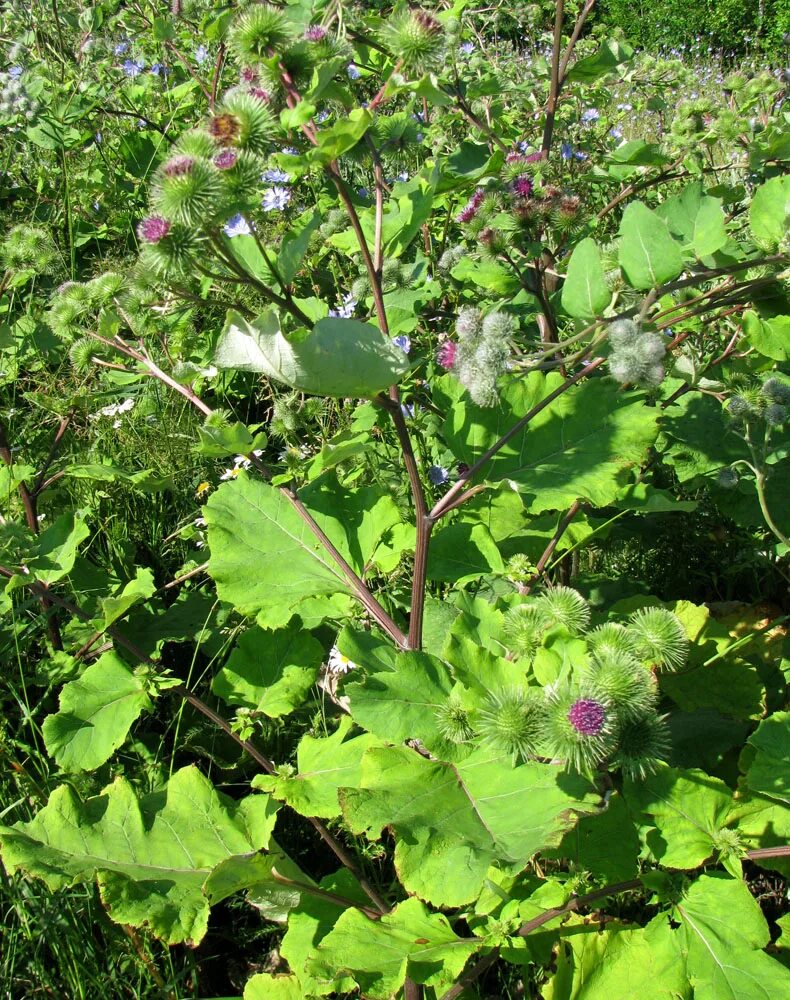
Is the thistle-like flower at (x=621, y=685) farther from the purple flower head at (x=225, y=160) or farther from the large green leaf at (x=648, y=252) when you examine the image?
the purple flower head at (x=225, y=160)

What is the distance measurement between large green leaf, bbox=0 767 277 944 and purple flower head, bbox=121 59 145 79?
485cm

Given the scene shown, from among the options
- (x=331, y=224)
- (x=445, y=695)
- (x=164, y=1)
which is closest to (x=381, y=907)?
(x=445, y=695)

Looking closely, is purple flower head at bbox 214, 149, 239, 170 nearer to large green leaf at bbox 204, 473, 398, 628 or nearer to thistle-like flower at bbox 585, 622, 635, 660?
large green leaf at bbox 204, 473, 398, 628

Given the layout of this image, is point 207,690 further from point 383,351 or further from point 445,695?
point 383,351

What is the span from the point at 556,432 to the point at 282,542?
657 millimetres

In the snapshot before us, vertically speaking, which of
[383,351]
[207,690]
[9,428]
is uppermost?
[383,351]

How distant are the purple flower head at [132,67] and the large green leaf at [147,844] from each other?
4.85 m

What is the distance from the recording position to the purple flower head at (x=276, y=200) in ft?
12.4

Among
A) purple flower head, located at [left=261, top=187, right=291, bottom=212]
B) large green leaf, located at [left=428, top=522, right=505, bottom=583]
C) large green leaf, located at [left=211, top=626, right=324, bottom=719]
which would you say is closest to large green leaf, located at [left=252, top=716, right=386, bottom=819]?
large green leaf, located at [left=211, top=626, right=324, bottom=719]

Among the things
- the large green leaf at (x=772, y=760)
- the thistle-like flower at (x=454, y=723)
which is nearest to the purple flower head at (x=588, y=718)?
the thistle-like flower at (x=454, y=723)

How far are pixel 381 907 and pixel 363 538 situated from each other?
78 centimetres

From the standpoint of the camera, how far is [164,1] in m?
5.36

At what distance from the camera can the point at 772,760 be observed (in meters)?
1.48

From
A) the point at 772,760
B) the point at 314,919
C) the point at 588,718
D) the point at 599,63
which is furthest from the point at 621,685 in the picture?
the point at 599,63
